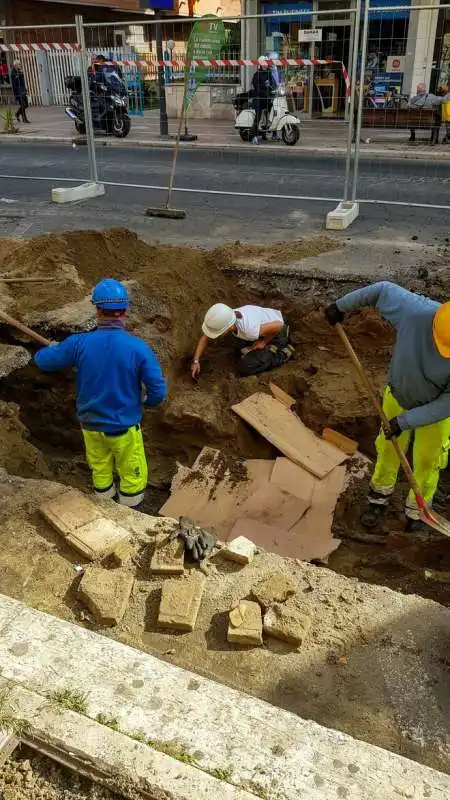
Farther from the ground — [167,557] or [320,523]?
[167,557]

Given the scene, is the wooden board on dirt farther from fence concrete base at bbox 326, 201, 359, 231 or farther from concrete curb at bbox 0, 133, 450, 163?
concrete curb at bbox 0, 133, 450, 163

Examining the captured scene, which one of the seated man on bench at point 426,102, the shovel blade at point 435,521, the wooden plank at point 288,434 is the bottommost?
the wooden plank at point 288,434

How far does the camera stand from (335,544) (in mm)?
4699

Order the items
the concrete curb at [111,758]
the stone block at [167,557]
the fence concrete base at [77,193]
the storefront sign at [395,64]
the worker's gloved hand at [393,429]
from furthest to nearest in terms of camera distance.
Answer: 1. the storefront sign at [395,64]
2. the fence concrete base at [77,193]
3. the worker's gloved hand at [393,429]
4. the stone block at [167,557]
5. the concrete curb at [111,758]

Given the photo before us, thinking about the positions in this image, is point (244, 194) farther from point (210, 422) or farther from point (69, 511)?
point (69, 511)

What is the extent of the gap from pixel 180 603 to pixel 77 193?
924cm

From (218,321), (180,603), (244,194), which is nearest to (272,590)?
(180,603)

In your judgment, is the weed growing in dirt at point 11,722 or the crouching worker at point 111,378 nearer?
the weed growing in dirt at point 11,722

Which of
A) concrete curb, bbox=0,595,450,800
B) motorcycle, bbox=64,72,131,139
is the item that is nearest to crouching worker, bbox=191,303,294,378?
concrete curb, bbox=0,595,450,800

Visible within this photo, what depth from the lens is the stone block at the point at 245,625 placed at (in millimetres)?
2809

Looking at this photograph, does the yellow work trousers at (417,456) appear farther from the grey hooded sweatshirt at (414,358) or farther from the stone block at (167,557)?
the stone block at (167,557)

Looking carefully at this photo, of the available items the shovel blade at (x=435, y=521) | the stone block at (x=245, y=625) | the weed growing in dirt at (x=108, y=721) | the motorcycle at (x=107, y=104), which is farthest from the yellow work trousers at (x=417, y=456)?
the motorcycle at (x=107, y=104)

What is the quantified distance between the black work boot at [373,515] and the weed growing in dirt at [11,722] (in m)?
3.29

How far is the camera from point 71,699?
2.44m
